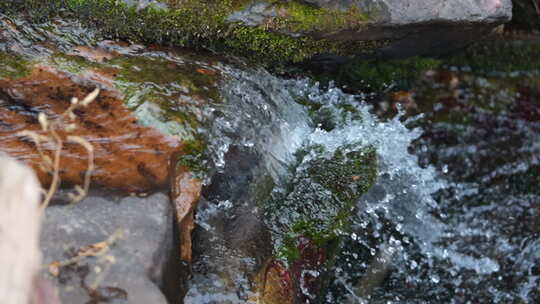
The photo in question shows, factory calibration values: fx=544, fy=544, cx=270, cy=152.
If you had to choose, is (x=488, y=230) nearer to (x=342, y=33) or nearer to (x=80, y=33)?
(x=342, y=33)

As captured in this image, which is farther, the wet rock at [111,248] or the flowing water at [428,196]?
the flowing water at [428,196]

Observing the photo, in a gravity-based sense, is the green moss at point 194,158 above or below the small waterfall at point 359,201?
above

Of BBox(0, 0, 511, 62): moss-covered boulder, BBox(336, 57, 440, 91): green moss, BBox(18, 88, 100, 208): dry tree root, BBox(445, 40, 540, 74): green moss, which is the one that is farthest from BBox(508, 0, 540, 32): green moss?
BBox(18, 88, 100, 208): dry tree root

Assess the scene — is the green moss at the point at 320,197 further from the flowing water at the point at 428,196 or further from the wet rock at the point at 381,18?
the wet rock at the point at 381,18

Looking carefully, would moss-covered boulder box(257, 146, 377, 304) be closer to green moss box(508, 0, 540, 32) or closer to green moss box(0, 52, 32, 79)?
green moss box(0, 52, 32, 79)

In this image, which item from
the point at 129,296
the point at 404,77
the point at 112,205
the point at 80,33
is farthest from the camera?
the point at 404,77

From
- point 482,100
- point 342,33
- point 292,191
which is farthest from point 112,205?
point 482,100

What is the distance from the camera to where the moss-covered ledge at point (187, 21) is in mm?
3848

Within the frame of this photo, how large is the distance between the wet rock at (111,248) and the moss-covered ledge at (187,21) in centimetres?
151

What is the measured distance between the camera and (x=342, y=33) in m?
4.19

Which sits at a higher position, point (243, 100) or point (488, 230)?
point (243, 100)

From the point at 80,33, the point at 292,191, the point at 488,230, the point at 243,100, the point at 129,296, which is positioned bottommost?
the point at 488,230

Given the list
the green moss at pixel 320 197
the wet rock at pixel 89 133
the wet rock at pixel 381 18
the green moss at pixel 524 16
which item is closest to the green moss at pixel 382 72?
the wet rock at pixel 381 18

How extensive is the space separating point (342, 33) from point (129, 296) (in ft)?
8.53
